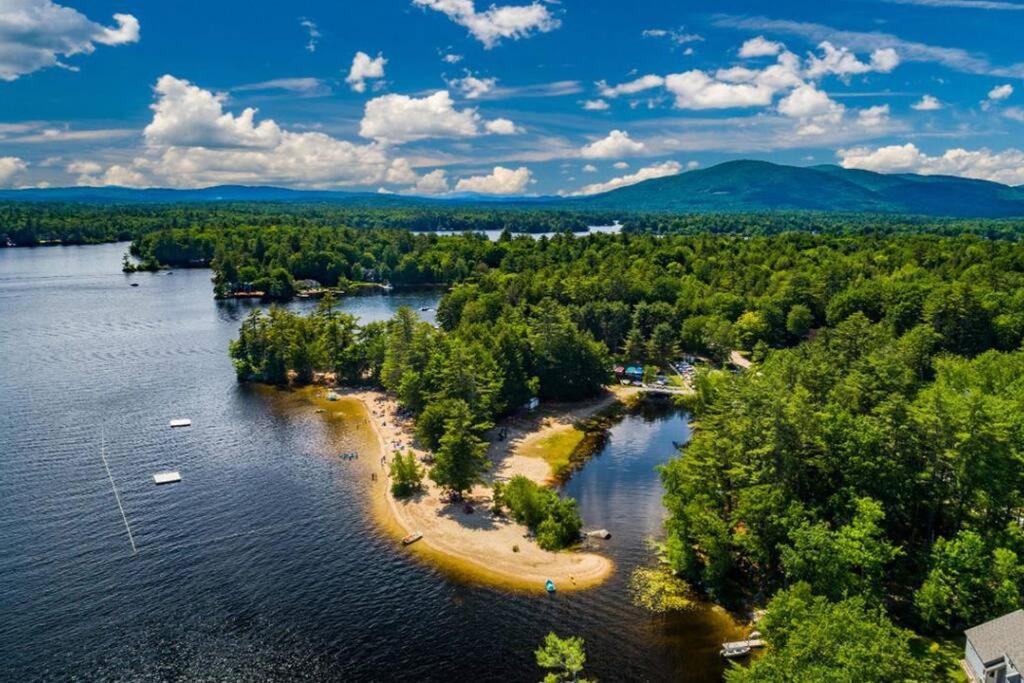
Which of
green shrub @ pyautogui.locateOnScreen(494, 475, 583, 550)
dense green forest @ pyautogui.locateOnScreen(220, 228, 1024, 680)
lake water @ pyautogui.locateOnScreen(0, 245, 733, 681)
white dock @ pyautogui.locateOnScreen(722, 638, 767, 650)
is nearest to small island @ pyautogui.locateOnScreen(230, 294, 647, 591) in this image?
green shrub @ pyautogui.locateOnScreen(494, 475, 583, 550)

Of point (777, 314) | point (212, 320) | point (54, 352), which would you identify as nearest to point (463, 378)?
point (777, 314)

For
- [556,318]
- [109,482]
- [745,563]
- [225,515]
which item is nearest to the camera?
[745,563]

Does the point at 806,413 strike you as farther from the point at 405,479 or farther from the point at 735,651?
the point at 405,479

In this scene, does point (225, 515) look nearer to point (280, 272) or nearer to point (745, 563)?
point (745, 563)

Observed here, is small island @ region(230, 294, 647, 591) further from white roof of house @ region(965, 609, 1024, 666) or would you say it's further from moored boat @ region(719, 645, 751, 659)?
white roof of house @ region(965, 609, 1024, 666)

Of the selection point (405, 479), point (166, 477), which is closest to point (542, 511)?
point (405, 479)

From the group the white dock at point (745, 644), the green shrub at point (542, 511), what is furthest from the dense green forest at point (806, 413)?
the white dock at point (745, 644)
